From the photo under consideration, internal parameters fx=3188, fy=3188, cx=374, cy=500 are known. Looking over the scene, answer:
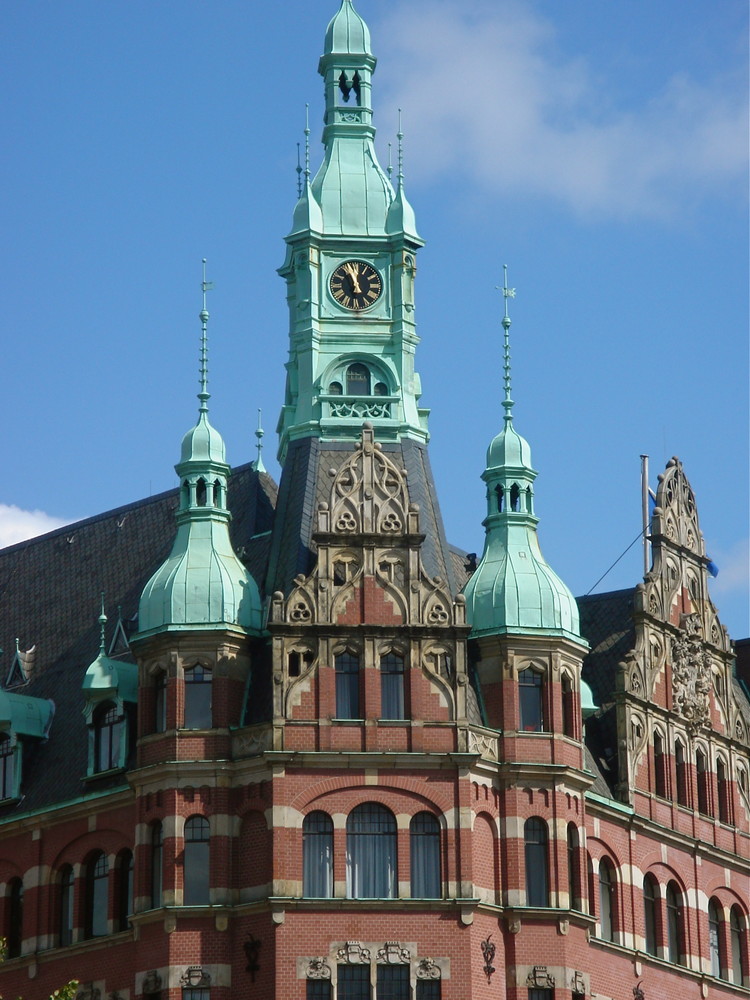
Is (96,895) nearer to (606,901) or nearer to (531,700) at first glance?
(531,700)

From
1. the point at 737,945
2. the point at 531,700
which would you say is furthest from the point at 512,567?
the point at 737,945

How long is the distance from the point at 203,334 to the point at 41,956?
70.3 ft

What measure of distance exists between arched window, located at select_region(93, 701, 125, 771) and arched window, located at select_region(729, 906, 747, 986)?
75.9 ft

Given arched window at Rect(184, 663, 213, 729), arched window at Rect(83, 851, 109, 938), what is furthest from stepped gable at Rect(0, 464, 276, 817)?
arched window at Rect(184, 663, 213, 729)

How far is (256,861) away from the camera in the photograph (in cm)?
9869

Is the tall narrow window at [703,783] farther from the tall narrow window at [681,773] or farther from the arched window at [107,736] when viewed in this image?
the arched window at [107,736]

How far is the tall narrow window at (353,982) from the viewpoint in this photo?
96.8m

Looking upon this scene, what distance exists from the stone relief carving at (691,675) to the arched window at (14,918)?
2349cm

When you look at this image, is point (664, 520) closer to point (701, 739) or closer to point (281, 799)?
point (701, 739)

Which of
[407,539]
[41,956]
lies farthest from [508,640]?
[41,956]

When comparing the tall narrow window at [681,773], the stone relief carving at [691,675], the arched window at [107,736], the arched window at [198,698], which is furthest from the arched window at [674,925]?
the arched window at [107,736]

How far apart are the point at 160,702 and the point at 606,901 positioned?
16681mm

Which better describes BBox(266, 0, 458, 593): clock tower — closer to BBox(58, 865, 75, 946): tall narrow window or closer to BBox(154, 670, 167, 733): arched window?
BBox(154, 670, 167, 733): arched window

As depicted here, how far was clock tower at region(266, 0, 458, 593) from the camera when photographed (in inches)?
4198
